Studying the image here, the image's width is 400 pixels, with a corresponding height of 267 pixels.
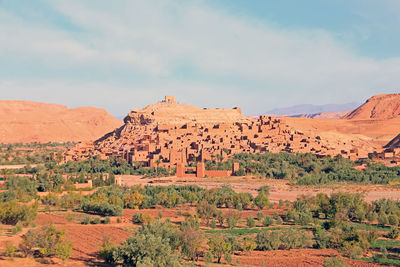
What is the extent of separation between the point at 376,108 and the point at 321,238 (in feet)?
321

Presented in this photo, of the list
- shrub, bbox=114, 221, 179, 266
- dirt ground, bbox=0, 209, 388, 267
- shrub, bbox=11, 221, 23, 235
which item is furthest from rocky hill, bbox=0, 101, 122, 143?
shrub, bbox=114, 221, 179, 266

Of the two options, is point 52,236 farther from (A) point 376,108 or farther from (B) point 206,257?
(A) point 376,108

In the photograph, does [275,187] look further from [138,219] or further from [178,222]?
[138,219]

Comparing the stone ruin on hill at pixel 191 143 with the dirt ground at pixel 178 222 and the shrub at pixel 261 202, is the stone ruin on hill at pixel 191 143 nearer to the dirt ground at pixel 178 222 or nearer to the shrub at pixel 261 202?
the dirt ground at pixel 178 222

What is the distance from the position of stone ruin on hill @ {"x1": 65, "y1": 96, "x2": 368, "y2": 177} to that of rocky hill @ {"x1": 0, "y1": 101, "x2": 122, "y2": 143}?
105ft

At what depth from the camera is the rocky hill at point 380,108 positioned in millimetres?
105188

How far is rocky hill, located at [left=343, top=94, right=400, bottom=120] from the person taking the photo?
345ft

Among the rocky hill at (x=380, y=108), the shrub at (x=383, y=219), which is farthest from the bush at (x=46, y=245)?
the rocky hill at (x=380, y=108)

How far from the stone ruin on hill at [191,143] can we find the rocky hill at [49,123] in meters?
31.9

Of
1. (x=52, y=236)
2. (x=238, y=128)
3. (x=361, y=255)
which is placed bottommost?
(x=361, y=255)

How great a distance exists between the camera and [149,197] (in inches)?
1212

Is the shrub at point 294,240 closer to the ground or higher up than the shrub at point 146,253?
closer to the ground

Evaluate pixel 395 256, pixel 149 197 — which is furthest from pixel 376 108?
pixel 395 256

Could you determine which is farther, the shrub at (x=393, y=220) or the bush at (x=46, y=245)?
the shrub at (x=393, y=220)
